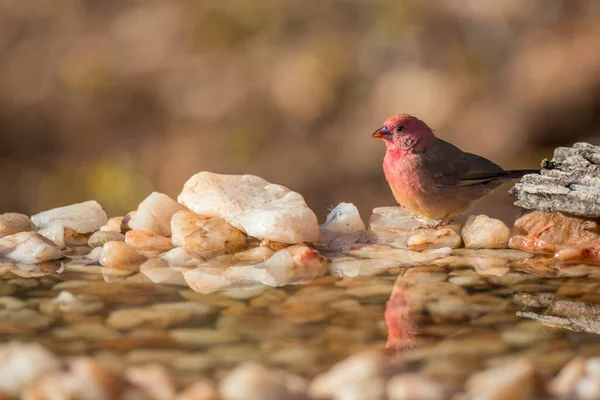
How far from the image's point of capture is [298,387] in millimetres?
918

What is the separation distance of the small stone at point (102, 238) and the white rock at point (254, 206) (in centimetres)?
16

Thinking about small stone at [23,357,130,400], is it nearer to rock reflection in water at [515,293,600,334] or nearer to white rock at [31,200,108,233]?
rock reflection in water at [515,293,600,334]

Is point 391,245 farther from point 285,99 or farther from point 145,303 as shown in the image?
point 285,99

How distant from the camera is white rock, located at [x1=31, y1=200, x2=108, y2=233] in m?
1.82

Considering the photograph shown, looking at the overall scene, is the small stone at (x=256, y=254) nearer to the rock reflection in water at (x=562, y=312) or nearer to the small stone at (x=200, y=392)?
the rock reflection in water at (x=562, y=312)

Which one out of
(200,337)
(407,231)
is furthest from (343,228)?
(200,337)

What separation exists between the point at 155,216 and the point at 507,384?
1.07 metres

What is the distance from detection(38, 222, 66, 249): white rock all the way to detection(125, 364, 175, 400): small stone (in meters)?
0.79

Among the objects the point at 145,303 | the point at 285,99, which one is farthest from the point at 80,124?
the point at 145,303

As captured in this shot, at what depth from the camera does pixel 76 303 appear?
1269 mm

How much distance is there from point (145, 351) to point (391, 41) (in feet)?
9.70

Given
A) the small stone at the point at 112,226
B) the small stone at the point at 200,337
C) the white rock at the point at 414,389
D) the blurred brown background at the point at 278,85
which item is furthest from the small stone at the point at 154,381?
the blurred brown background at the point at 278,85

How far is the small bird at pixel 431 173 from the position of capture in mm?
1789

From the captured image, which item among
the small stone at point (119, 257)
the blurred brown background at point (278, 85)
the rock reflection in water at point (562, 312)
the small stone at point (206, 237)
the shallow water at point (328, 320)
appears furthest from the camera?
the blurred brown background at point (278, 85)
